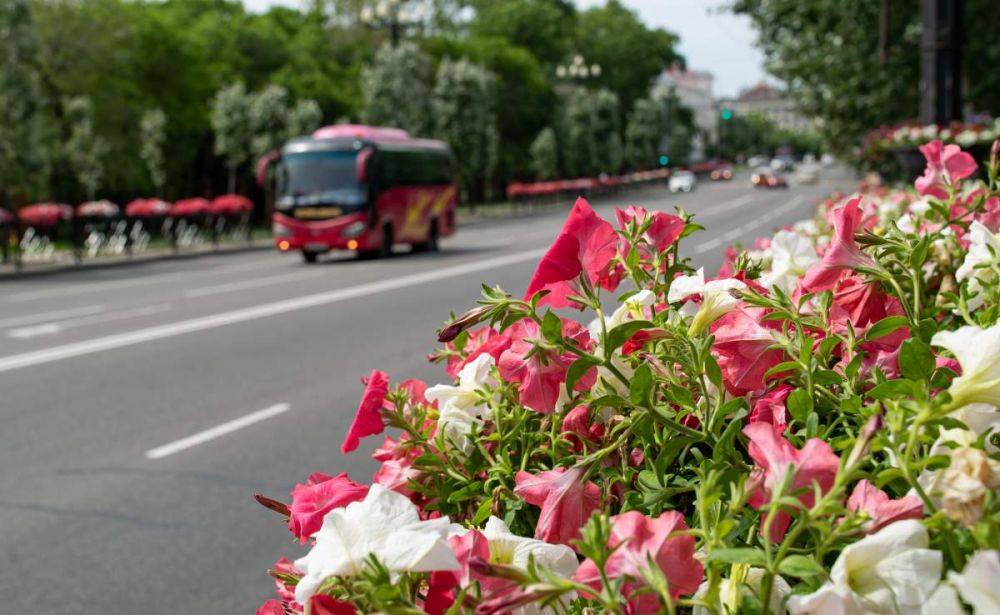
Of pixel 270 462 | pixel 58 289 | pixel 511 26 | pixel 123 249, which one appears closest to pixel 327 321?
pixel 270 462

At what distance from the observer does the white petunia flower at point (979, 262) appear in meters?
1.64

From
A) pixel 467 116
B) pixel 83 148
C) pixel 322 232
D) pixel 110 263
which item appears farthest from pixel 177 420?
pixel 467 116

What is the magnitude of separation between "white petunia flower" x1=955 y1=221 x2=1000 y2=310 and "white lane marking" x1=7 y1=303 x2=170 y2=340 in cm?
→ 1234

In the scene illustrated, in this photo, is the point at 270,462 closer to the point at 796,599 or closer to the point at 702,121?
the point at 796,599

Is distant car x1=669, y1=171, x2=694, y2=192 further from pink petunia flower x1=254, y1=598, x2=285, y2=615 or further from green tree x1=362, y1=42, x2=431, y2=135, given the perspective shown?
pink petunia flower x1=254, y1=598, x2=285, y2=615

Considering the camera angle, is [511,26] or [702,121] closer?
[511,26]

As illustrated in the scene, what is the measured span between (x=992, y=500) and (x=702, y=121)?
180 metres

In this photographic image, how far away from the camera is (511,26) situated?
3132 inches

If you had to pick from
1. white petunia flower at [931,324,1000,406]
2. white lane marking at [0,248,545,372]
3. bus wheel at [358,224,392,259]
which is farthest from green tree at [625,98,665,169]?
white petunia flower at [931,324,1000,406]

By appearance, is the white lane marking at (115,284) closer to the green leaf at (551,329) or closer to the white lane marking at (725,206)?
the green leaf at (551,329)

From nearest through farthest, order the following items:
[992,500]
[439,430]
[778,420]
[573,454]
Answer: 1. [992,500]
2. [778,420]
3. [573,454]
4. [439,430]

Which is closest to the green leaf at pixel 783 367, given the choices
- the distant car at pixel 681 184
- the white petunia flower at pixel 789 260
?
the white petunia flower at pixel 789 260

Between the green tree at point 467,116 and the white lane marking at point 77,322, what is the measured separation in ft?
113

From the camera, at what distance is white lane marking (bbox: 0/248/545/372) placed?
11148 mm
